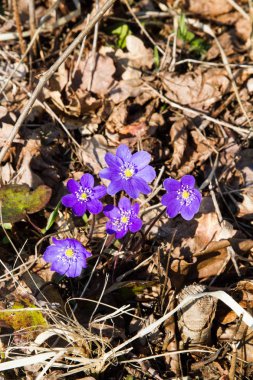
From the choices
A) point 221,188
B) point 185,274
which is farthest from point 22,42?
point 185,274

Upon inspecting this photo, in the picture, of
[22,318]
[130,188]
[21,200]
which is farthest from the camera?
[21,200]

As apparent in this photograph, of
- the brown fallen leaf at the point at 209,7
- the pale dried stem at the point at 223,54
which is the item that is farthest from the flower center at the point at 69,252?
the brown fallen leaf at the point at 209,7

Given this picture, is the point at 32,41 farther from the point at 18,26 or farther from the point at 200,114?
the point at 200,114

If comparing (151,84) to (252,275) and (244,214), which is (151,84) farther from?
(252,275)

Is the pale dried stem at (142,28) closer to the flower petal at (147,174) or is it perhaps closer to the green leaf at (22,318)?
the flower petal at (147,174)

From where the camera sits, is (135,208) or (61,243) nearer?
(61,243)

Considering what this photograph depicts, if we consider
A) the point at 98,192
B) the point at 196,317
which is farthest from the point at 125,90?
the point at 196,317
